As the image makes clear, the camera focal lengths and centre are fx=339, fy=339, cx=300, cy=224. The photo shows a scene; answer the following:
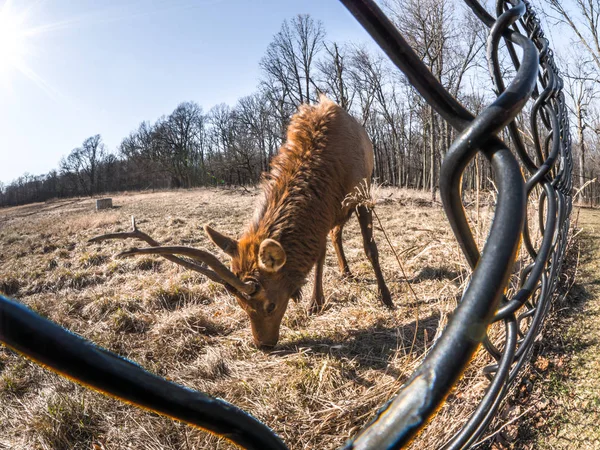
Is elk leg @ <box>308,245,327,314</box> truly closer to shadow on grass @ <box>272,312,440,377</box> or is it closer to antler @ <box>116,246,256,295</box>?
shadow on grass @ <box>272,312,440,377</box>

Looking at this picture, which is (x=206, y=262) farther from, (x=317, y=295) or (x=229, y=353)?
(x=317, y=295)

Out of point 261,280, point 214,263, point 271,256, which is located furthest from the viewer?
point 261,280

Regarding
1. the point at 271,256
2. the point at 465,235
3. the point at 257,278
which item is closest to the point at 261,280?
the point at 257,278

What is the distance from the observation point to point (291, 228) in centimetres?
336

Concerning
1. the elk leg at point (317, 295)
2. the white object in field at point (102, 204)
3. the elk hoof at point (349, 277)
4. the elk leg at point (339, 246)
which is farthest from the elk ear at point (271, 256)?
the white object in field at point (102, 204)

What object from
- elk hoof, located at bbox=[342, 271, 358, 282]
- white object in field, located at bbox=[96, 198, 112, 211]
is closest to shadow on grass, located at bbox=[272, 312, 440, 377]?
elk hoof, located at bbox=[342, 271, 358, 282]

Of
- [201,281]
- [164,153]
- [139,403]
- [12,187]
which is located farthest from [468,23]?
[12,187]

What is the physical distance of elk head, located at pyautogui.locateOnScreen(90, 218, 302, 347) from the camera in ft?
9.52

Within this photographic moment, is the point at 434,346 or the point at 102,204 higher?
the point at 102,204

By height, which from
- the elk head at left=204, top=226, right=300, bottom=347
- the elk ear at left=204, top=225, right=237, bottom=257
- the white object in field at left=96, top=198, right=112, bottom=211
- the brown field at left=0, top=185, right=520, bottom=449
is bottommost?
the brown field at left=0, top=185, right=520, bottom=449

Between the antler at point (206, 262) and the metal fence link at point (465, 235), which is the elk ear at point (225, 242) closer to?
the antler at point (206, 262)

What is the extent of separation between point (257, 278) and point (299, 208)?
838mm

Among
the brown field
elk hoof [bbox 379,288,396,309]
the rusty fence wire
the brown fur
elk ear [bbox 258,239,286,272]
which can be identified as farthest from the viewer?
elk hoof [bbox 379,288,396,309]

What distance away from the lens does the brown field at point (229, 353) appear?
7.25ft
